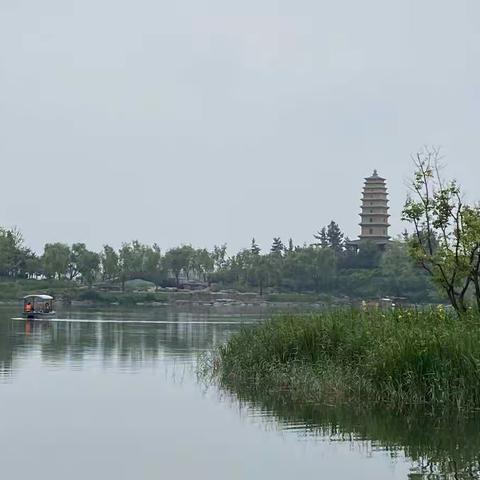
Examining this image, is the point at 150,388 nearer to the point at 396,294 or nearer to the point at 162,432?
the point at 162,432

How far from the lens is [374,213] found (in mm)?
107938

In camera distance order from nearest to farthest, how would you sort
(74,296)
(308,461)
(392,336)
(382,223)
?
(308,461), (392,336), (74,296), (382,223)

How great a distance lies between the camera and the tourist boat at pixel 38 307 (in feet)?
176

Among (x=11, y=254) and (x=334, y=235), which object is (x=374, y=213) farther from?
(x=11, y=254)

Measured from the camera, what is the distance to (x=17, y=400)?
18469mm

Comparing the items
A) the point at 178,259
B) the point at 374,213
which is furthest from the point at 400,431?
the point at 374,213

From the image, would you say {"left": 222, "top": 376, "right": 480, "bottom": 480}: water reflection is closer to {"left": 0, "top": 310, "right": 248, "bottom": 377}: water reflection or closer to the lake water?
the lake water

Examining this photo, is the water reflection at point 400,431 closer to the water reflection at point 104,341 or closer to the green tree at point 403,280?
the water reflection at point 104,341

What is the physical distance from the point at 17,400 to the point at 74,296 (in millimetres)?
68734

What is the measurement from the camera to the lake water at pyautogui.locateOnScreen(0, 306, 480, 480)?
40.4 feet

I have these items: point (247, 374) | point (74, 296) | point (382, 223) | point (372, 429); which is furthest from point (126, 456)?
point (382, 223)

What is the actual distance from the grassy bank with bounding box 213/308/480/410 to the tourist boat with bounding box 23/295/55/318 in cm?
3330

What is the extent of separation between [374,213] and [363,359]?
301 feet

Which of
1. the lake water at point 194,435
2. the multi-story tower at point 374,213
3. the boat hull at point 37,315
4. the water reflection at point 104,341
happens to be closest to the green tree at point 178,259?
the multi-story tower at point 374,213
